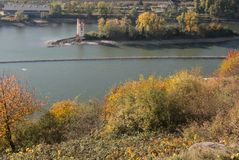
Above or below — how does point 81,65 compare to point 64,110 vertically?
below

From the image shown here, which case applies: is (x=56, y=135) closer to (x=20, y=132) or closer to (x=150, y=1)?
(x=20, y=132)

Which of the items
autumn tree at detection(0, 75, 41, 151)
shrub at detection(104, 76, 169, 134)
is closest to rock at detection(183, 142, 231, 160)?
shrub at detection(104, 76, 169, 134)

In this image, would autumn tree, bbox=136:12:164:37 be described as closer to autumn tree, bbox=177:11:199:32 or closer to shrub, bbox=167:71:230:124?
autumn tree, bbox=177:11:199:32

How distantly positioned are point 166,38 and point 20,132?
72.6 ft

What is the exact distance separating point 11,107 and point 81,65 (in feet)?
46.7

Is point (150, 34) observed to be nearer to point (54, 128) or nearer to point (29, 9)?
point (29, 9)

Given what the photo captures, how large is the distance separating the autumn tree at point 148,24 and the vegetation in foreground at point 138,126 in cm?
1845

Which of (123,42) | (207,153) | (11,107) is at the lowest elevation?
(123,42)

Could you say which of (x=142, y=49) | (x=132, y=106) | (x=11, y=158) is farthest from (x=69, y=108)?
(x=142, y=49)

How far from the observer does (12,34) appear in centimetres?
3434

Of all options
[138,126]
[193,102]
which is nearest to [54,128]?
[138,126]

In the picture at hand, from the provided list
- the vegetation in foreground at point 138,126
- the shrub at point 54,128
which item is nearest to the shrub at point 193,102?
the vegetation in foreground at point 138,126

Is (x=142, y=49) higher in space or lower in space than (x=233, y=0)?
lower

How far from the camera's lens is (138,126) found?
→ 403 inches
